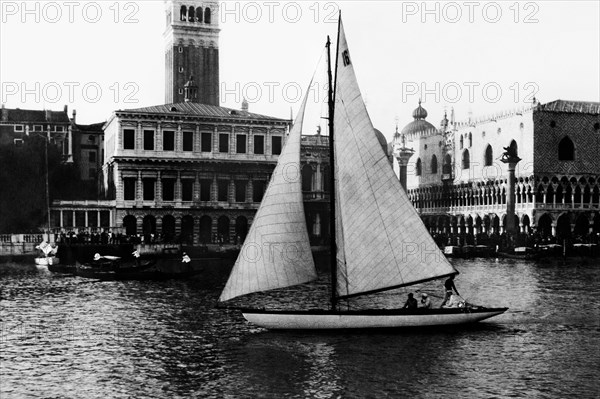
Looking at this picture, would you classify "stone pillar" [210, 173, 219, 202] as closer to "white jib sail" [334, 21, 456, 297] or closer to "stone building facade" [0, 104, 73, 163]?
"stone building facade" [0, 104, 73, 163]

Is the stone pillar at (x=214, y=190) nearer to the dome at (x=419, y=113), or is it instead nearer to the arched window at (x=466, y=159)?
the arched window at (x=466, y=159)

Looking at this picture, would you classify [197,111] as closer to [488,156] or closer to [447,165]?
[488,156]

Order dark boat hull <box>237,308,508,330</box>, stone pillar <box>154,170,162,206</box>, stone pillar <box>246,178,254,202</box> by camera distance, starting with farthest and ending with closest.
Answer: stone pillar <box>246,178,254,202</box> → stone pillar <box>154,170,162,206</box> → dark boat hull <box>237,308,508,330</box>

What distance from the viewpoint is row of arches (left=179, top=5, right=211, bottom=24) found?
8881cm

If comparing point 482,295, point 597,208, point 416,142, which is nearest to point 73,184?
point 416,142

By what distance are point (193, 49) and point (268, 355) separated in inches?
2739

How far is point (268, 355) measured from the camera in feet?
74.4

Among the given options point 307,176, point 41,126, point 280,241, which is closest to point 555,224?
point 307,176

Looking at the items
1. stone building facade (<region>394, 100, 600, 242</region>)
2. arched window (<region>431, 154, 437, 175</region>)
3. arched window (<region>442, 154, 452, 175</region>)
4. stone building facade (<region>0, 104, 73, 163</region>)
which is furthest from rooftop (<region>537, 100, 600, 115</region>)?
stone building facade (<region>0, 104, 73, 163</region>)

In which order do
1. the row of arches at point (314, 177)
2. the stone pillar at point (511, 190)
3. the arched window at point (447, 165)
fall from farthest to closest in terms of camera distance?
the arched window at point (447, 165), the row of arches at point (314, 177), the stone pillar at point (511, 190)

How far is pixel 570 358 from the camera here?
887 inches

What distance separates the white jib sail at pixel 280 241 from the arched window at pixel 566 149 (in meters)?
65.3

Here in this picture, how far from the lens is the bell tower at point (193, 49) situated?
3460 inches

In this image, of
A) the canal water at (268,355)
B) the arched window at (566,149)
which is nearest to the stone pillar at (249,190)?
the arched window at (566,149)
